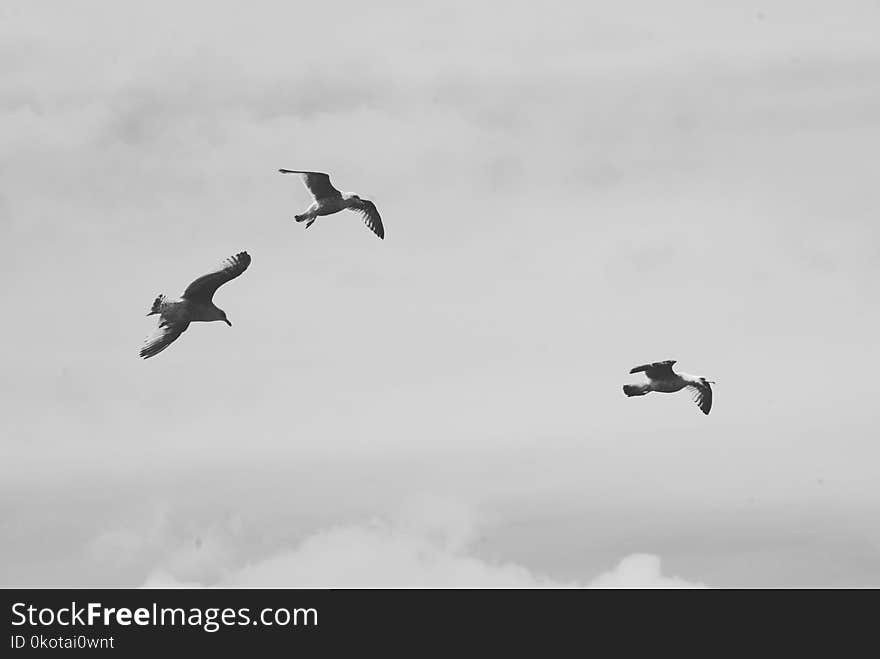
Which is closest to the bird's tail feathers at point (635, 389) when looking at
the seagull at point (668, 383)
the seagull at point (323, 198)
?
the seagull at point (668, 383)

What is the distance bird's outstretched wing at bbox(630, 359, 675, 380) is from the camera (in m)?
63.4

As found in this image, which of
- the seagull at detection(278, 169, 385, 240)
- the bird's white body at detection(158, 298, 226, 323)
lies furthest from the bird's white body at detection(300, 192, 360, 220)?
the bird's white body at detection(158, 298, 226, 323)

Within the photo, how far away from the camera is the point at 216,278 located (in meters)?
58.1

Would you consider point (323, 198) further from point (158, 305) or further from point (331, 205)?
point (158, 305)

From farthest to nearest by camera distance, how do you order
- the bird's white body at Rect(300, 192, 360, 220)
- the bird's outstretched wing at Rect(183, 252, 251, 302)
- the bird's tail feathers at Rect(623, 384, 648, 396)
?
the bird's white body at Rect(300, 192, 360, 220) < the bird's tail feathers at Rect(623, 384, 648, 396) < the bird's outstretched wing at Rect(183, 252, 251, 302)

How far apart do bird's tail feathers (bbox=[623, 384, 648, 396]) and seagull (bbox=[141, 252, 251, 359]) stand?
16.1 meters

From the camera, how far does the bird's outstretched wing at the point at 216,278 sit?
57.7m

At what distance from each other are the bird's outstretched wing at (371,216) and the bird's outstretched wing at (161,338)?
17.6 metres

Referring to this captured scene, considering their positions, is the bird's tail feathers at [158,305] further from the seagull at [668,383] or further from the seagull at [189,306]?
the seagull at [668,383]

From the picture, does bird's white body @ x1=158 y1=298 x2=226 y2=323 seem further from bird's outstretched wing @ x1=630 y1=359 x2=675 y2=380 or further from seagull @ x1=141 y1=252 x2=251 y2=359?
bird's outstretched wing @ x1=630 y1=359 x2=675 y2=380
